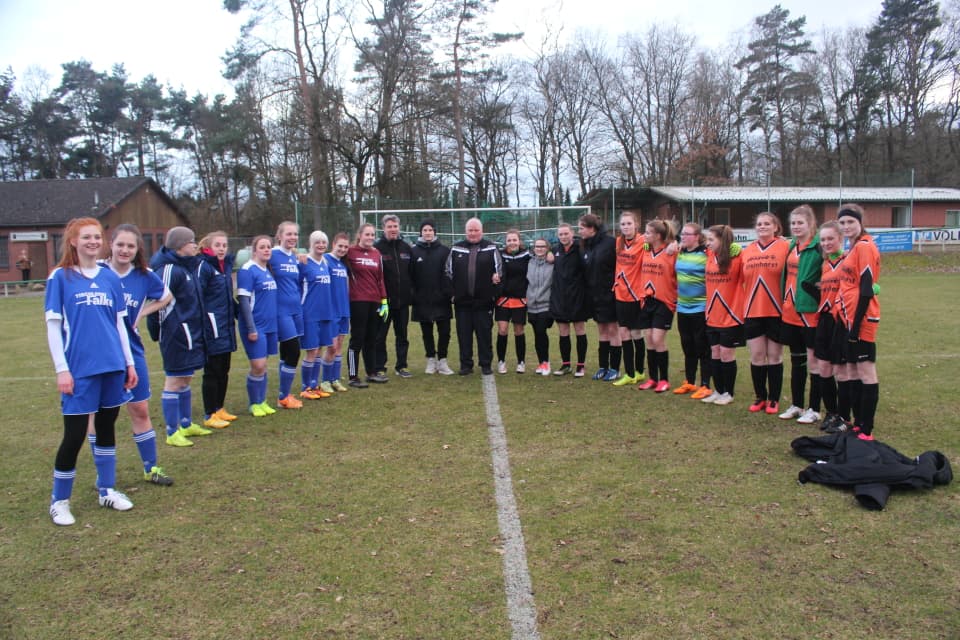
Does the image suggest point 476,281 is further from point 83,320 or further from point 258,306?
point 83,320

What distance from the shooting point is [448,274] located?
816 centimetres

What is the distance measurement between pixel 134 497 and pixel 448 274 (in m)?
4.54

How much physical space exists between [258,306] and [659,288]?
406 cm

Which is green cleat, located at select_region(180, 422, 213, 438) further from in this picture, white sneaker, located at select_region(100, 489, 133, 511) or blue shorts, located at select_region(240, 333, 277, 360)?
white sneaker, located at select_region(100, 489, 133, 511)

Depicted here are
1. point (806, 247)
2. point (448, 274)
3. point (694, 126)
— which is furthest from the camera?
point (694, 126)

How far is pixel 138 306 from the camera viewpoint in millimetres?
4676

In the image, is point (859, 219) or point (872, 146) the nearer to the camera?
point (859, 219)

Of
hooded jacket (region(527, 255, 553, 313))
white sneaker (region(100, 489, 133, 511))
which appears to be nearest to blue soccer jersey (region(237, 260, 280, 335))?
white sneaker (region(100, 489, 133, 511))

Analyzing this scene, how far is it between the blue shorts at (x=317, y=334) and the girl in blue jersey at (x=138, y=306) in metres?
2.24

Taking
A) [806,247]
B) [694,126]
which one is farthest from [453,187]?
[806,247]

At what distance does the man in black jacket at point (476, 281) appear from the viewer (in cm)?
802

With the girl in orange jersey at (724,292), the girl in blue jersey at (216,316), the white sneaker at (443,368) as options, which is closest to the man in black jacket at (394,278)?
the white sneaker at (443,368)

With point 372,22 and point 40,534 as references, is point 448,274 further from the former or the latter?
point 372,22

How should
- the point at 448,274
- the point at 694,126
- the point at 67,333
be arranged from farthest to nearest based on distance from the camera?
the point at 694,126 < the point at 448,274 < the point at 67,333
